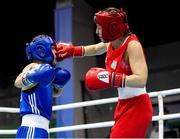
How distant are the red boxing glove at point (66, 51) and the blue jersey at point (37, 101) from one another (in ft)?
0.77

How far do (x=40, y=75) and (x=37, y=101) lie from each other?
23 centimetres

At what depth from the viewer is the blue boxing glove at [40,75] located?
230cm

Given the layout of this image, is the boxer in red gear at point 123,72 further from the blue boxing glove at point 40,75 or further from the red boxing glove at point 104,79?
the blue boxing glove at point 40,75

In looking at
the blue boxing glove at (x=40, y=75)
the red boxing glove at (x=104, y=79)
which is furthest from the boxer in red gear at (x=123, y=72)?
the blue boxing glove at (x=40, y=75)

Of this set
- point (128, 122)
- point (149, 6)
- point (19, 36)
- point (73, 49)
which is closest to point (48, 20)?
point (19, 36)

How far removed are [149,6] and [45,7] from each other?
80.6 inches

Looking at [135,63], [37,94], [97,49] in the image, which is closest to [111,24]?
[135,63]

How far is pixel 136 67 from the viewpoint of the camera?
2170 mm

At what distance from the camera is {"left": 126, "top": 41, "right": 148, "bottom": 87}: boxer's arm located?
2.14 meters

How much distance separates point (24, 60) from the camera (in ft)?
34.0

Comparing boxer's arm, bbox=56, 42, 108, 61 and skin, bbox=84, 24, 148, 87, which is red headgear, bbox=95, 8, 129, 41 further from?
boxer's arm, bbox=56, 42, 108, 61

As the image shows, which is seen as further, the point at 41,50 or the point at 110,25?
the point at 41,50

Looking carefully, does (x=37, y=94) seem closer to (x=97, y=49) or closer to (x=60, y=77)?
(x=60, y=77)

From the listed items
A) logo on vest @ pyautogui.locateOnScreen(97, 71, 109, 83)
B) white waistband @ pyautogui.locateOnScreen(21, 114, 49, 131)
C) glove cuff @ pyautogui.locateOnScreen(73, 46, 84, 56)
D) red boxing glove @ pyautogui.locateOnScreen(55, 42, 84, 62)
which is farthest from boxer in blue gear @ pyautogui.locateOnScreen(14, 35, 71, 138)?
logo on vest @ pyautogui.locateOnScreen(97, 71, 109, 83)
